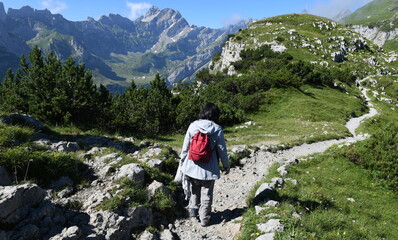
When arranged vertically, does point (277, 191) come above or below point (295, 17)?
below

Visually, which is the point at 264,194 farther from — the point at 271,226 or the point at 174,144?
the point at 174,144

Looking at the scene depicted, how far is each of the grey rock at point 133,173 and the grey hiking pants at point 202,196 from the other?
1.94 m

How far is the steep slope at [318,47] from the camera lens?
8625cm

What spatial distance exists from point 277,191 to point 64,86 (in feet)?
72.4

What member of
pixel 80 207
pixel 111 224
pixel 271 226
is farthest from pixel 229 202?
pixel 80 207

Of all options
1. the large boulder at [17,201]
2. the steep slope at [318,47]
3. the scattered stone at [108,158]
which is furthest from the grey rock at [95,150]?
the steep slope at [318,47]

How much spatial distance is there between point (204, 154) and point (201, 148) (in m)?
0.20

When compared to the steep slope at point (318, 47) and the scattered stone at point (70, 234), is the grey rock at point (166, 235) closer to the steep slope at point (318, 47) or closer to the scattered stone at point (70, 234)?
the scattered stone at point (70, 234)

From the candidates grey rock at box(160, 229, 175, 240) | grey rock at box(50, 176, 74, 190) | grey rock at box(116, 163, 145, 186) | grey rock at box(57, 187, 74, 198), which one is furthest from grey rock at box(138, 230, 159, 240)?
grey rock at box(50, 176, 74, 190)

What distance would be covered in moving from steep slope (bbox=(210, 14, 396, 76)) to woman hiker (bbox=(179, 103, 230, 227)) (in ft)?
252

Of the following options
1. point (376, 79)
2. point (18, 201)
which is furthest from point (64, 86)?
point (376, 79)

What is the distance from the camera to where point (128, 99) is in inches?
1117

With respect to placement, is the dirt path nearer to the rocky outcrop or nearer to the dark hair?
the rocky outcrop

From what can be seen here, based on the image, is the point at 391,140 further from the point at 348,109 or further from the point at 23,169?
the point at 348,109
